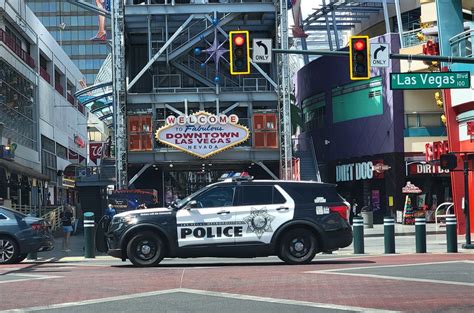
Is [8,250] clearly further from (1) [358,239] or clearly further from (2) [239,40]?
(1) [358,239]

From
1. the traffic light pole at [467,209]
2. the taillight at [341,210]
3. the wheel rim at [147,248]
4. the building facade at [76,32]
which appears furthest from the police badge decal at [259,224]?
the building facade at [76,32]

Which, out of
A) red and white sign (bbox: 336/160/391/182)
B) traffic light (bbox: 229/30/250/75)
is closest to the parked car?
traffic light (bbox: 229/30/250/75)

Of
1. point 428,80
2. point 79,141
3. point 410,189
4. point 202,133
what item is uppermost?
point 79,141

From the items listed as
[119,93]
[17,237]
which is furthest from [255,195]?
[119,93]

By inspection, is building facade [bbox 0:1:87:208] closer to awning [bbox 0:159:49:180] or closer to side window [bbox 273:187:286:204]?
awning [bbox 0:159:49:180]

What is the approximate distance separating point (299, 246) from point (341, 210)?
120 cm

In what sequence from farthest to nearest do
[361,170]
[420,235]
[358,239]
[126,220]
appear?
[361,170]
[358,239]
[420,235]
[126,220]

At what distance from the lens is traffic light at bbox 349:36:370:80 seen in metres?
19.8

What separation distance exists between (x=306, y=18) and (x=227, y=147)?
19.3 m

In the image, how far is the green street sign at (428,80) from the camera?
20.6 meters

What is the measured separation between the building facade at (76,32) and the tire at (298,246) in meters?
95.7

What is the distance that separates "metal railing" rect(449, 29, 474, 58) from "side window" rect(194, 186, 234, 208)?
48.6ft

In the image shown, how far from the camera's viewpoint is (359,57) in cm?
1992

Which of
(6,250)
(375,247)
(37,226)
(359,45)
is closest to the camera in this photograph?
(6,250)
